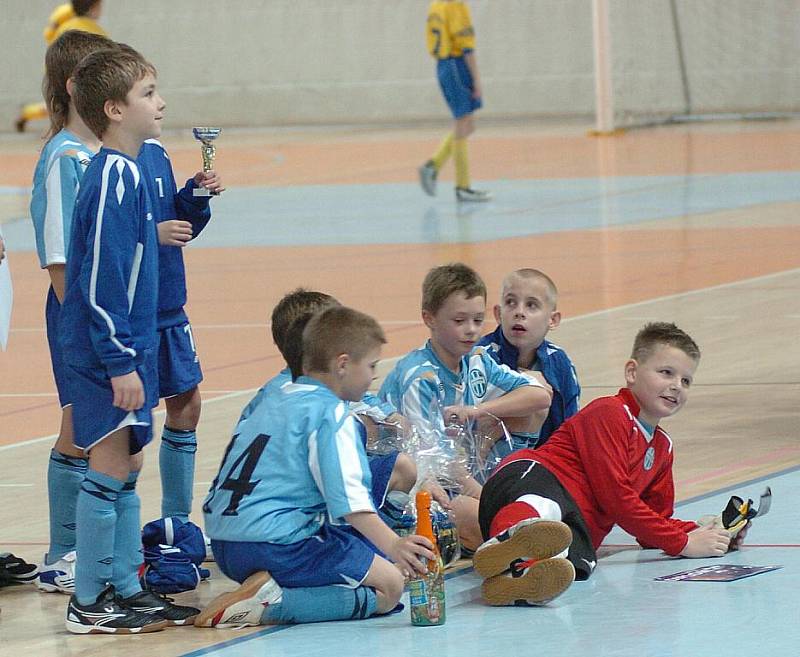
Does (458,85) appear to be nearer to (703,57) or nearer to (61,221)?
(703,57)

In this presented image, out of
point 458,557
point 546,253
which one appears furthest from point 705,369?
point 546,253

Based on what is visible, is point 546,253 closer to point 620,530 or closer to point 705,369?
point 705,369

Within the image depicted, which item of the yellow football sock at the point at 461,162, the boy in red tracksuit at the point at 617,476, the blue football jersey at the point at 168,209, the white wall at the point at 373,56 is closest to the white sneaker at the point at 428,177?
the yellow football sock at the point at 461,162

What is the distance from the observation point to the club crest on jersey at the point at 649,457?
5.34m

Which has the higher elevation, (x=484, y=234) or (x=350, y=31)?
(x=350, y=31)

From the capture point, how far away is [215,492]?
16.2ft

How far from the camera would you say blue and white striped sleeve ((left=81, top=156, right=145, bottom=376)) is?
4691mm

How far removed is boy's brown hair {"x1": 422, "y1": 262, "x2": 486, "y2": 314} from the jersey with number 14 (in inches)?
476

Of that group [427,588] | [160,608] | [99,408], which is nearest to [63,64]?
[99,408]

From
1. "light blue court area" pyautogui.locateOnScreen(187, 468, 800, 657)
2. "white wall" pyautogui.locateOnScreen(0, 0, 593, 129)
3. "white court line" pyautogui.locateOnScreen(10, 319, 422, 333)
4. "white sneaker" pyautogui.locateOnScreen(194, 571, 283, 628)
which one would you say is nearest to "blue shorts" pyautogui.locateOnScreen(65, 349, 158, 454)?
"white sneaker" pyautogui.locateOnScreen(194, 571, 283, 628)

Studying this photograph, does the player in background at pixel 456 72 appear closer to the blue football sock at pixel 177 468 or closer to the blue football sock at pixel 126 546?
the blue football sock at pixel 177 468

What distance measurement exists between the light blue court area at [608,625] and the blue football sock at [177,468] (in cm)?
104

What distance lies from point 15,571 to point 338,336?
143cm

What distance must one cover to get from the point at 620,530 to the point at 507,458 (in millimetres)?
556
